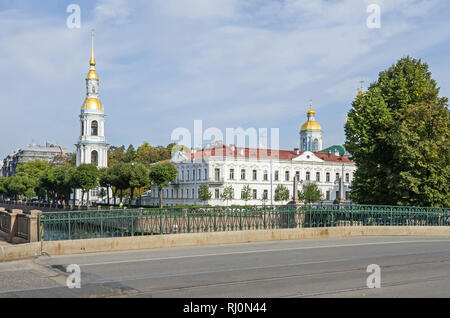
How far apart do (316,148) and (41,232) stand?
318ft

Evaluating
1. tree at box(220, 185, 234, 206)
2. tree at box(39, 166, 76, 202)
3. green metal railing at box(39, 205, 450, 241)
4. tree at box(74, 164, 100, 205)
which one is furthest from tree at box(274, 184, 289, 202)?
green metal railing at box(39, 205, 450, 241)

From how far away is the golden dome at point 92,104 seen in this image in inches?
4144

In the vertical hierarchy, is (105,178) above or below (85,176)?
below

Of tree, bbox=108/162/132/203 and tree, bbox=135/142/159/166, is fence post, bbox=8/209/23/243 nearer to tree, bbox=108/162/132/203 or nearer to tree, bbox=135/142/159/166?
tree, bbox=108/162/132/203

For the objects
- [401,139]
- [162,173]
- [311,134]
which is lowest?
[162,173]

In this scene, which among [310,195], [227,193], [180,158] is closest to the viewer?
[310,195]

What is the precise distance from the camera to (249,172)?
83.6 metres

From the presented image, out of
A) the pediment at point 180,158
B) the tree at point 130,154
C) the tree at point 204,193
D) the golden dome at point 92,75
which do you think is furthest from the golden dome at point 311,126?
the golden dome at point 92,75

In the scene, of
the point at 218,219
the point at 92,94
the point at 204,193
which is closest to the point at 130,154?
the point at 92,94

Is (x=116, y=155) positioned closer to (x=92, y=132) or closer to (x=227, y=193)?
(x=92, y=132)

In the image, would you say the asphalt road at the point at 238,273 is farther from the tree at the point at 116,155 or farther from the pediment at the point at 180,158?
the tree at the point at 116,155

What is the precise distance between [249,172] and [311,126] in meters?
30.8
